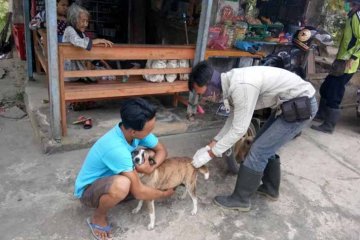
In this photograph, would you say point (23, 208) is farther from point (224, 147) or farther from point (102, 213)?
point (224, 147)

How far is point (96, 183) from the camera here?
2531 millimetres

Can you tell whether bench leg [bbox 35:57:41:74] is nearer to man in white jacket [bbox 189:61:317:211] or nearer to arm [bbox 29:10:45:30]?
arm [bbox 29:10:45:30]

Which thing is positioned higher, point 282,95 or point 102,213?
point 282,95

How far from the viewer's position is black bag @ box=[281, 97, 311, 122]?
2.86 m

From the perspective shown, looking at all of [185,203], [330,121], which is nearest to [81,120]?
[185,203]

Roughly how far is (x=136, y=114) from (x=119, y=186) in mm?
562

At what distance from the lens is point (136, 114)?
2.28m

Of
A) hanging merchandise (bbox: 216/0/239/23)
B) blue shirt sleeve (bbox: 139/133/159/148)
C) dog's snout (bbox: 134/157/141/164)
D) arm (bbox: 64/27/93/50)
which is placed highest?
hanging merchandise (bbox: 216/0/239/23)

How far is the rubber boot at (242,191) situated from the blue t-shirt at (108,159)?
3.57ft

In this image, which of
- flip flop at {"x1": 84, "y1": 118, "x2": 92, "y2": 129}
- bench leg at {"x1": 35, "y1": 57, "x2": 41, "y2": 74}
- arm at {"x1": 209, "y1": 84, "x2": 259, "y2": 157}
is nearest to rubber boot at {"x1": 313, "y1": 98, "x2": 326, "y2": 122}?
arm at {"x1": 209, "y1": 84, "x2": 259, "y2": 157}

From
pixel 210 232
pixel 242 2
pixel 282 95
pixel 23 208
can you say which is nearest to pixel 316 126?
pixel 242 2

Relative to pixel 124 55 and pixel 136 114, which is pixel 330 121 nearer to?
pixel 124 55

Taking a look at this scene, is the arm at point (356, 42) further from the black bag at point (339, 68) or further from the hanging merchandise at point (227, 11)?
the hanging merchandise at point (227, 11)

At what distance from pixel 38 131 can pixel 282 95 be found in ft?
9.62
